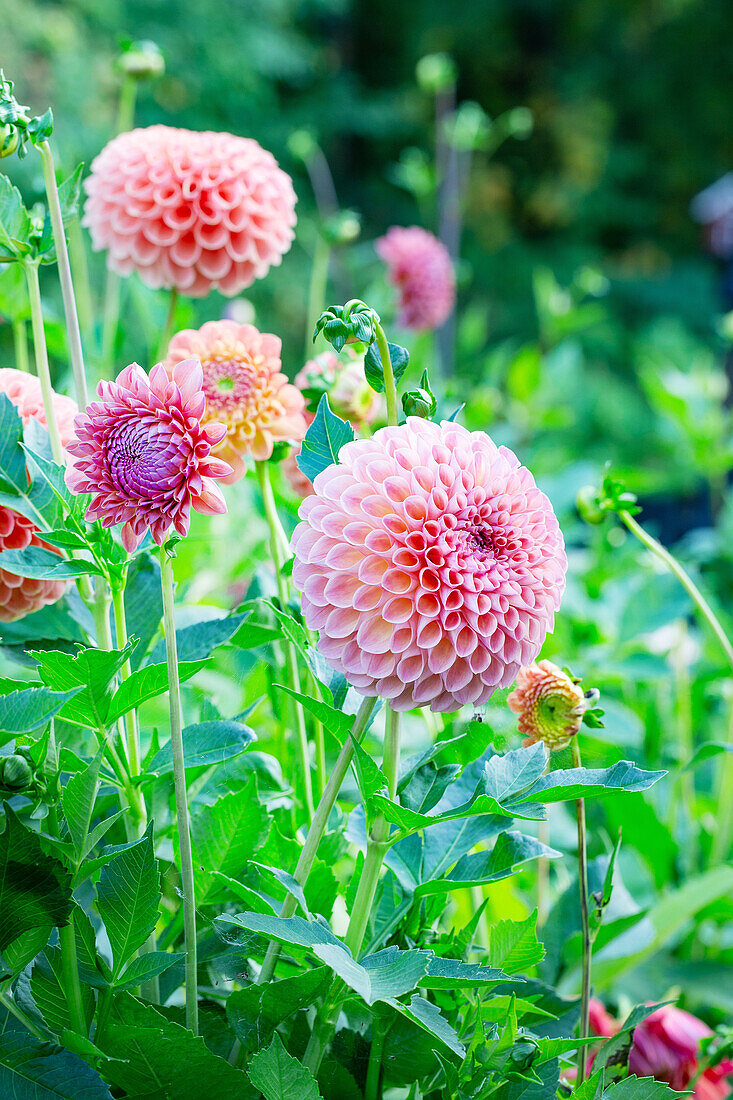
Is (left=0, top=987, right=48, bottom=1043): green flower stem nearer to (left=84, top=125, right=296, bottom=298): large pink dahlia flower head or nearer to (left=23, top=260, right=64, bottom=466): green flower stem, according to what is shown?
(left=23, top=260, right=64, bottom=466): green flower stem

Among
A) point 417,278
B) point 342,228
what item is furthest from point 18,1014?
point 417,278

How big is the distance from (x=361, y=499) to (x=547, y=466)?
28.6 inches

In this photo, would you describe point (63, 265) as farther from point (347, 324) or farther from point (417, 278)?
point (417, 278)

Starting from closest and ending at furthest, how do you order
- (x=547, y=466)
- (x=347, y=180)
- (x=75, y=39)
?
(x=547, y=466)
(x=75, y=39)
(x=347, y=180)

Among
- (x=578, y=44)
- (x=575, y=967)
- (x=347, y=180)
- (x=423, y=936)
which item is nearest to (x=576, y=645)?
(x=575, y=967)

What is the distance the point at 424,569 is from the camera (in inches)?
10.6

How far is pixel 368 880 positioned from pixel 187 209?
29 cm

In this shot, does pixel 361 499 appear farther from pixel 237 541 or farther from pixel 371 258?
pixel 371 258

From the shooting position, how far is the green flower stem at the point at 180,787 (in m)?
0.27

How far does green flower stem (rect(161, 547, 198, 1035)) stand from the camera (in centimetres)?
27

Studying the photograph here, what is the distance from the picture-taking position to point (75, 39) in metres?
2.89

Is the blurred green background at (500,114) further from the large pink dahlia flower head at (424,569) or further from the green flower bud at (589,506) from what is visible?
the large pink dahlia flower head at (424,569)

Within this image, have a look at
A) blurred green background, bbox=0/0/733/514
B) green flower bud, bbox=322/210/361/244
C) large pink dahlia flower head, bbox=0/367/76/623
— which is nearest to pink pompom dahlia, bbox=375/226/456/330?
green flower bud, bbox=322/210/361/244

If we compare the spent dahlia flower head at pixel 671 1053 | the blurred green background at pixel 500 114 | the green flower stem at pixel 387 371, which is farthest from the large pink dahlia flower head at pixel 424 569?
the blurred green background at pixel 500 114
